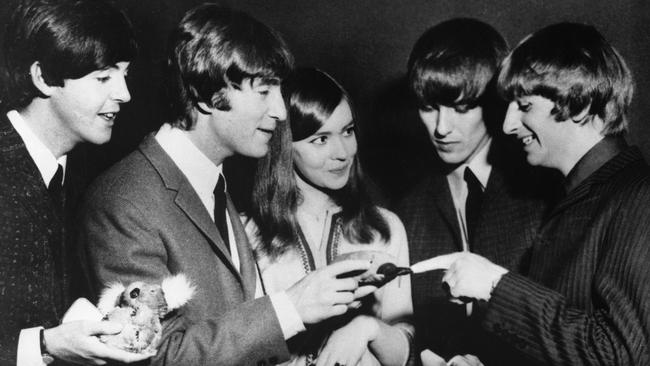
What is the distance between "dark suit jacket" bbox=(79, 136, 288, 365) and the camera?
1.28 m

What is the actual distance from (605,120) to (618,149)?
85mm

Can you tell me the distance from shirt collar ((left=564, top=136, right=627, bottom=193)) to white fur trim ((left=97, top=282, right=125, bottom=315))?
1.07 metres

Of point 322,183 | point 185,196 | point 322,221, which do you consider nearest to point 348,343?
Answer: point 322,221

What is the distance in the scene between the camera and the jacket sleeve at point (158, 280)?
1.27 m

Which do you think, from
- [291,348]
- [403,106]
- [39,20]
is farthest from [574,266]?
[39,20]

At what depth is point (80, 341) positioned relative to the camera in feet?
3.83

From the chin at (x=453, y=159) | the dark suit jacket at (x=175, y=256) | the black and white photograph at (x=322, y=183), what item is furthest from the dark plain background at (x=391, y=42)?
the dark suit jacket at (x=175, y=256)

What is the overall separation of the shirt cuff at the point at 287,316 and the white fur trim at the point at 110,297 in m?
0.32

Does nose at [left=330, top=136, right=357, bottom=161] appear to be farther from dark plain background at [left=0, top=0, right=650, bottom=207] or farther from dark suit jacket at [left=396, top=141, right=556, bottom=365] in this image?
dark suit jacket at [left=396, top=141, right=556, bottom=365]

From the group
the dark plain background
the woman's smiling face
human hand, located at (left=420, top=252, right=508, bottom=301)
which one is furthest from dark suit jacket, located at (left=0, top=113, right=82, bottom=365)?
human hand, located at (left=420, top=252, right=508, bottom=301)

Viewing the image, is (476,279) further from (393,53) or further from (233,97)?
(393,53)

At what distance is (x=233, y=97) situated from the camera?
1.51m

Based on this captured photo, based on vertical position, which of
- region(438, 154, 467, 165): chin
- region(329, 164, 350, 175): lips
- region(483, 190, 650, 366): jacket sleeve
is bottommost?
region(483, 190, 650, 366): jacket sleeve

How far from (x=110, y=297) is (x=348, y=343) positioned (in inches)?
25.2
